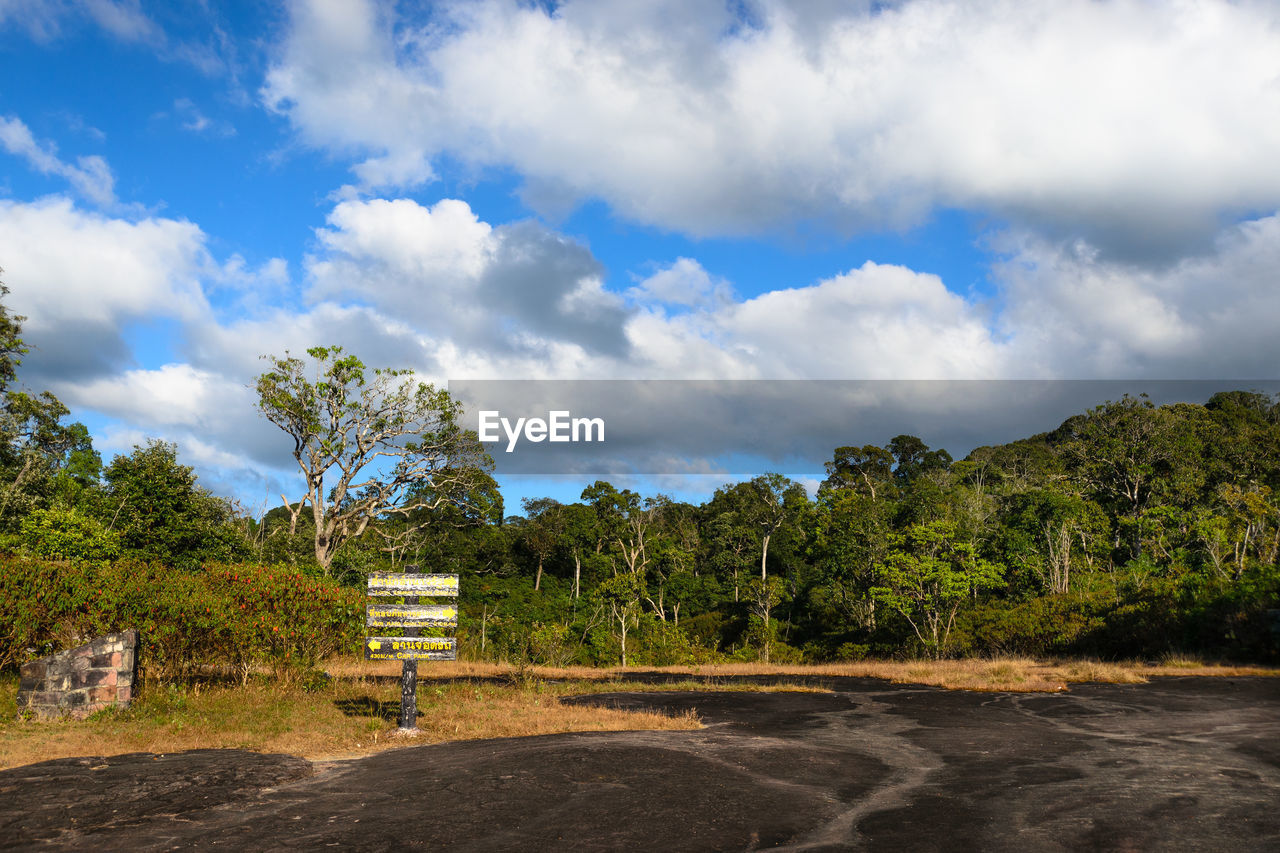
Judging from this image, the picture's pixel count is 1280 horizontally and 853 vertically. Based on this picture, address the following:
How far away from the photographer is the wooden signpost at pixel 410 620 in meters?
12.3

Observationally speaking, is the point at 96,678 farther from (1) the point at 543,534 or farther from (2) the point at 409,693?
(1) the point at 543,534

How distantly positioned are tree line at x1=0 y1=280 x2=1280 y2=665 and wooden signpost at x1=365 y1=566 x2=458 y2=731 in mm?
14601

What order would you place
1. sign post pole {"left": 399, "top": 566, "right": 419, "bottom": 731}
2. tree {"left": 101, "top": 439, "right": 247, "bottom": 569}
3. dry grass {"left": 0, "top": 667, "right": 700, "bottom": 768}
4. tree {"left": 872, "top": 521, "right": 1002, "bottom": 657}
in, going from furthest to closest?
1. tree {"left": 872, "top": 521, "right": 1002, "bottom": 657}
2. tree {"left": 101, "top": 439, "right": 247, "bottom": 569}
3. sign post pole {"left": 399, "top": 566, "right": 419, "bottom": 731}
4. dry grass {"left": 0, "top": 667, "right": 700, "bottom": 768}

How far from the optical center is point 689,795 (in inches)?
336

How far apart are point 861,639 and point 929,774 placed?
129 feet

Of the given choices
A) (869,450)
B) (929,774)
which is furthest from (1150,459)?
(929,774)

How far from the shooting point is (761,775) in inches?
384

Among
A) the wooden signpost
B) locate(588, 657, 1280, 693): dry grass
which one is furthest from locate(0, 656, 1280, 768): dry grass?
locate(588, 657, 1280, 693): dry grass

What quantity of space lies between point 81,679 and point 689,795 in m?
10.7

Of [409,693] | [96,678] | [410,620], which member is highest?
[410,620]

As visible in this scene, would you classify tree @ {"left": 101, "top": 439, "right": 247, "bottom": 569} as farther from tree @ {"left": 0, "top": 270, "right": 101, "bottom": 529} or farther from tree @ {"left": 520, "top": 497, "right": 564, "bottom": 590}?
tree @ {"left": 520, "top": 497, "right": 564, "bottom": 590}

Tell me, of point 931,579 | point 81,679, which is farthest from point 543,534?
point 81,679

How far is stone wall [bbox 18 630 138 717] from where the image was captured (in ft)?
41.0

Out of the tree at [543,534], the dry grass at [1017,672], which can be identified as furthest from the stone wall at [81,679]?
the tree at [543,534]
